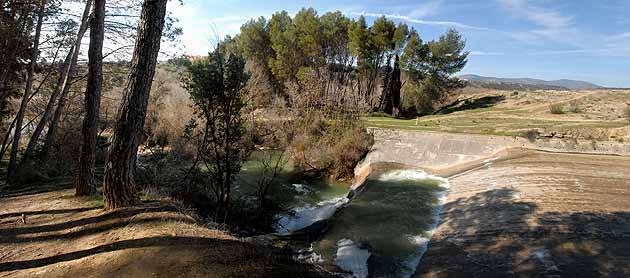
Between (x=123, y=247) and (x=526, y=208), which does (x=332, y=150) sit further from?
(x=123, y=247)

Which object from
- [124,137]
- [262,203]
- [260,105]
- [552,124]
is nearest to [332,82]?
[260,105]

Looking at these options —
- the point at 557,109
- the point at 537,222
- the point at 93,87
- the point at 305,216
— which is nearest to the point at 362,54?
the point at 557,109

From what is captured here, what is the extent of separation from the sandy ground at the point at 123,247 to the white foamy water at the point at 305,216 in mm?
5033

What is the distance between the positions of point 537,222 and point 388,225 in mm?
3427

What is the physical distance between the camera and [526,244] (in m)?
8.11

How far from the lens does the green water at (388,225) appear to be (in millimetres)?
8266

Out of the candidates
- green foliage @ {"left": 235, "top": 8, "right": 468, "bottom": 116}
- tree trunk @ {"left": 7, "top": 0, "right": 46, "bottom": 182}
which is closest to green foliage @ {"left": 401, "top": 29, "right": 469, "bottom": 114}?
green foliage @ {"left": 235, "top": 8, "right": 468, "bottom": 116}

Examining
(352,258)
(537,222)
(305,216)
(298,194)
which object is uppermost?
(537,222)

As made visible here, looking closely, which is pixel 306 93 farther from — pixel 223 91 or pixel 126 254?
pixel 126 254

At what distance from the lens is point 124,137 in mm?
5773

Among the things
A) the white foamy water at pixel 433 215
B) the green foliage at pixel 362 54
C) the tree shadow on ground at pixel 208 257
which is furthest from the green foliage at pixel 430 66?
the tree shadow on ground at pixel 208 257

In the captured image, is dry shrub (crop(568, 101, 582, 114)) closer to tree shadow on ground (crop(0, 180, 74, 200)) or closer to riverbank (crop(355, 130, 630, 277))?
riverbank (crop(355, 130, 630, 277))

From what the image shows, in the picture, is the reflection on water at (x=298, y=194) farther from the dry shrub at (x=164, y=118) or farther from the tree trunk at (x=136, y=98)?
the tree trunk at (x=136, y=98)

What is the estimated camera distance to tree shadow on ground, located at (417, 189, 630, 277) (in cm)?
716
